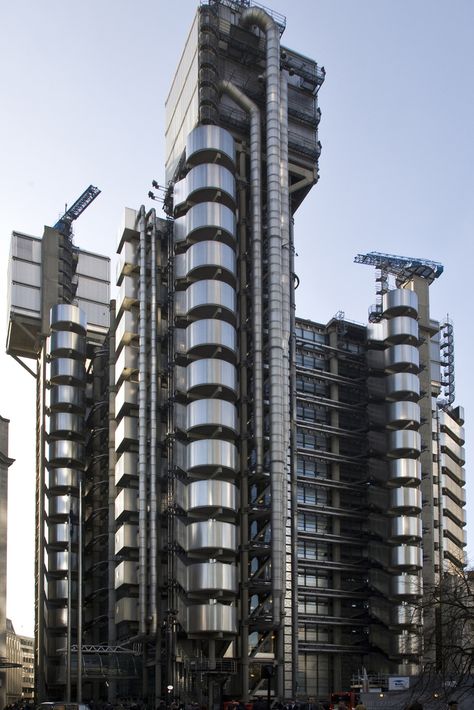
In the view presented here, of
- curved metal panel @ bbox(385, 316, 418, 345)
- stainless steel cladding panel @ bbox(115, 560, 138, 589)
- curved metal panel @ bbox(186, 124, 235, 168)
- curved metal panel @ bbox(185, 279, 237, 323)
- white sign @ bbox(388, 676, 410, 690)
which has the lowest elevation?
white sign @ bbox(388, 676, 410, 690)

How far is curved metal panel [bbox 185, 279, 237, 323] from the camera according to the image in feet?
305

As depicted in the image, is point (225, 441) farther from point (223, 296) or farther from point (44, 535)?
point (44, 535)

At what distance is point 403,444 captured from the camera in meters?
110

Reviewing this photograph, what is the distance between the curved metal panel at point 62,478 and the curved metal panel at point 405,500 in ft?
111

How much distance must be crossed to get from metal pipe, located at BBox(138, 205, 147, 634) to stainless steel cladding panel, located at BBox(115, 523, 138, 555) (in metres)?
2.75

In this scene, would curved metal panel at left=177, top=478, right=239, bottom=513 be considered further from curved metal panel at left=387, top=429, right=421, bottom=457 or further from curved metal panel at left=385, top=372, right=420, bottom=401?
curved metal panel at left=385, top=372, right=420, bottom=401

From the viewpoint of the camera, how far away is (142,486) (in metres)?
95.6

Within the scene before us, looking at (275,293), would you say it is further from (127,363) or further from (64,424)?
(64,424)

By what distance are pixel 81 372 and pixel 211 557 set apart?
35.7 metres

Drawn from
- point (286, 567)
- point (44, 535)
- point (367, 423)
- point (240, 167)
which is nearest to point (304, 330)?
point (367, 423)

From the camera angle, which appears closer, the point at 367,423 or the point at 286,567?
the point at 286,567

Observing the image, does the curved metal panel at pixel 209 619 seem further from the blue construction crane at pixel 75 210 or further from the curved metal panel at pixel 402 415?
the blue construction crane at pixel 75 210

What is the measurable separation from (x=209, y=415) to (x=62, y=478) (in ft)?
95.1

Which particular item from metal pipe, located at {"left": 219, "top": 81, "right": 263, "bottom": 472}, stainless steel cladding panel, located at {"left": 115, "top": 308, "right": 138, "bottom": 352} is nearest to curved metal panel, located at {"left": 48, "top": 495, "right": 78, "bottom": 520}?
stainless steel cladding panel, located at {"left": 115, "top": 308, "right": 138, "bottom": 352}
